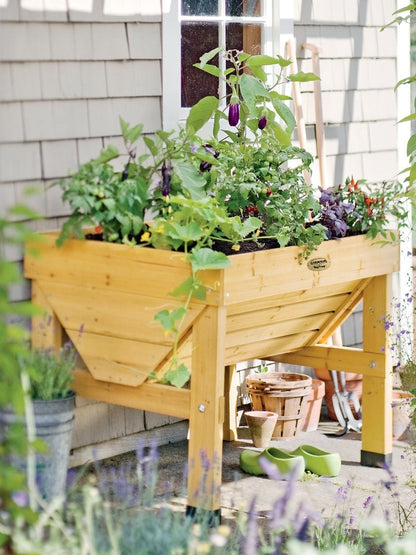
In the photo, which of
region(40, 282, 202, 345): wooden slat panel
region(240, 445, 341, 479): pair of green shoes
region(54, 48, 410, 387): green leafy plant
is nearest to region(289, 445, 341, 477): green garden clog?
region(240, 445, 341, 479): pair of green shoes

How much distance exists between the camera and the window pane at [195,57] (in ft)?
15.2

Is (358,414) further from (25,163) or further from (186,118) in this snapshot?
(25,163)

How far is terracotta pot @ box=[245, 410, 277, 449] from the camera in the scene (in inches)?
187

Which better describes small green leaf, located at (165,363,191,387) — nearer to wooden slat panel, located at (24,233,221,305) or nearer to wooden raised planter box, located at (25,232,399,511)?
wooden raised planter box, located at (25,232,399,511)

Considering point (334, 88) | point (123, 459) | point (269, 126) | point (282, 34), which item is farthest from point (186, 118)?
point (123, 459)

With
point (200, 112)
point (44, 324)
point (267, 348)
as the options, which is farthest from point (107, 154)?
point (267, 348)

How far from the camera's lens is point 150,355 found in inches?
150

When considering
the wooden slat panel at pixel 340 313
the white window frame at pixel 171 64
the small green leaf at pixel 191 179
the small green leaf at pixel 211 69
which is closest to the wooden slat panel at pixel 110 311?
the small green leaf at pixel 191 179

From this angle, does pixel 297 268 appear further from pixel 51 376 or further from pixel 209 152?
pixel 51 376

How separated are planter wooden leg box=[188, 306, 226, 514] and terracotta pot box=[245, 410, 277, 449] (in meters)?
1.05

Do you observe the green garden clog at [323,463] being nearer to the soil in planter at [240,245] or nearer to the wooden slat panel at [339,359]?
the wooden slat panel at [339,359]

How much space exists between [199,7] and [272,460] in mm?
1920

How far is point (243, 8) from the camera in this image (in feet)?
16.2

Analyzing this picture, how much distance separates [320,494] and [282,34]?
2.11m
